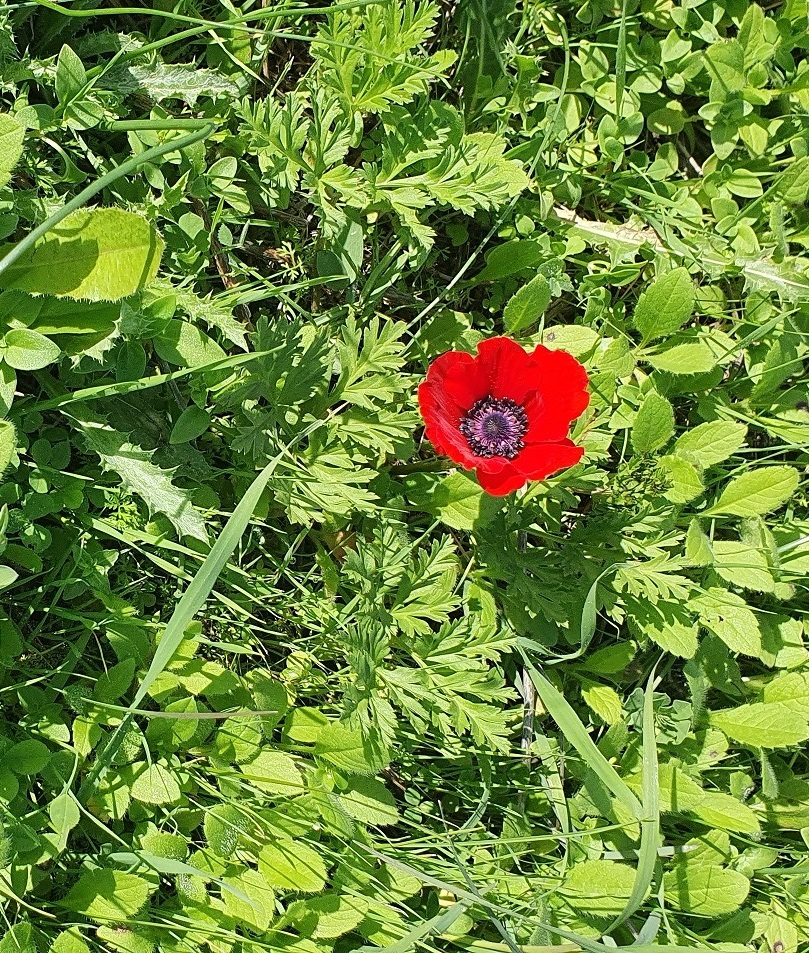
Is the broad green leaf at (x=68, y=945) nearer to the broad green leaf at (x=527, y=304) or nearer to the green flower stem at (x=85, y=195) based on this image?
the green flower stem at (x=85, y=195)

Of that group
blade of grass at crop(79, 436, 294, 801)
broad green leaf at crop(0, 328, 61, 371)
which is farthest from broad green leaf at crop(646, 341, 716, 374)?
broad green leaf at crop(0, 328, 61, 371)

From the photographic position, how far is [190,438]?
214 centimetres

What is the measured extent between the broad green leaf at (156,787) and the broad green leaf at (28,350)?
0.95m

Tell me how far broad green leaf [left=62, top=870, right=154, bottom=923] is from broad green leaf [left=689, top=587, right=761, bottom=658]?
59.3 inches

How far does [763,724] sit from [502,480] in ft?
3.76

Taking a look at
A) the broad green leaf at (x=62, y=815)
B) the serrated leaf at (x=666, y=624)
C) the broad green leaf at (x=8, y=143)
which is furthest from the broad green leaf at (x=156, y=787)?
the broad green leaf at (x=8, y=143)

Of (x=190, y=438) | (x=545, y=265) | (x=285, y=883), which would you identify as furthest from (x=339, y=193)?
(x=285, y=883)

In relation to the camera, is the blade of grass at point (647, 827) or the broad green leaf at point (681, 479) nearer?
the blade of grass at point (647, 827)

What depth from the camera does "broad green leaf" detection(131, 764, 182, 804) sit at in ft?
6.93

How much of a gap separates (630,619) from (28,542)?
4.85 ft

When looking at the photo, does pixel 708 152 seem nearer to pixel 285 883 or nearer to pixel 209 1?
pixel 209 1

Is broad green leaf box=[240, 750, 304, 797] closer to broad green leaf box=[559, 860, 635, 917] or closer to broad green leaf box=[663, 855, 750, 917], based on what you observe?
broad green leaf box=[559, 860, 635, 917]

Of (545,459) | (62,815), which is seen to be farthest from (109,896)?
(545,459)

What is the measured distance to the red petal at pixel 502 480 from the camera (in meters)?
1.85
